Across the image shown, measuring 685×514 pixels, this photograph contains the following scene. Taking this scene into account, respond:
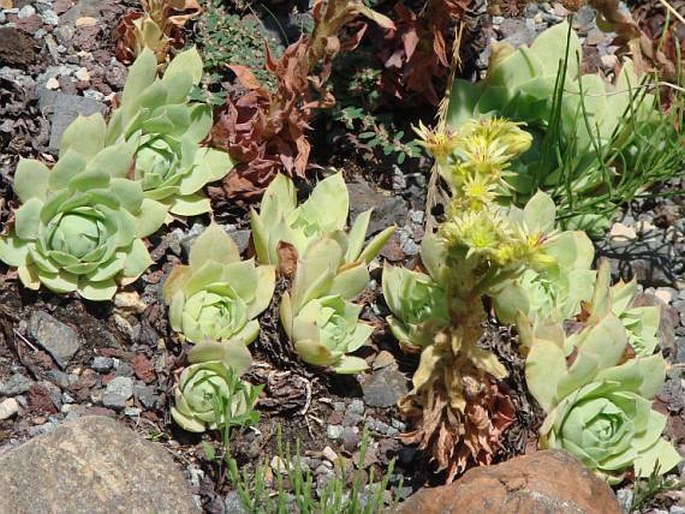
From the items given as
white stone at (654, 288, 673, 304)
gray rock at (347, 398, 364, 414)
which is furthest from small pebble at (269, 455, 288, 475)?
white stone at (654, 288, 673, 304)

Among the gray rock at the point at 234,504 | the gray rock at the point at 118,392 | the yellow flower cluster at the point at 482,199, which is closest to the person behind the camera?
the yellow flower cluster at the point at 482,199

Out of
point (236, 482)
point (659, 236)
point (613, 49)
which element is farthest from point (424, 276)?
point (613, 49)

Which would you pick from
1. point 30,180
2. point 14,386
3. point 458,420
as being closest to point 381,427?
point 458,420

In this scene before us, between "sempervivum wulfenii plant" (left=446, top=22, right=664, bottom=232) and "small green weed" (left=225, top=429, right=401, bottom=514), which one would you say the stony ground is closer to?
"small green weed" (left=225, top=429, right=401, bottom=514)

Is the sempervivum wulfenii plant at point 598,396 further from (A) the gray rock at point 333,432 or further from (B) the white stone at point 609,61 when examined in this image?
(B) the white stone at point 609,61

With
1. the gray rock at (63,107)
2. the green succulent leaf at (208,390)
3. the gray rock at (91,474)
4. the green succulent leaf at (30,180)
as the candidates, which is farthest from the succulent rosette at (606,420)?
the gray rock at (63,107)
